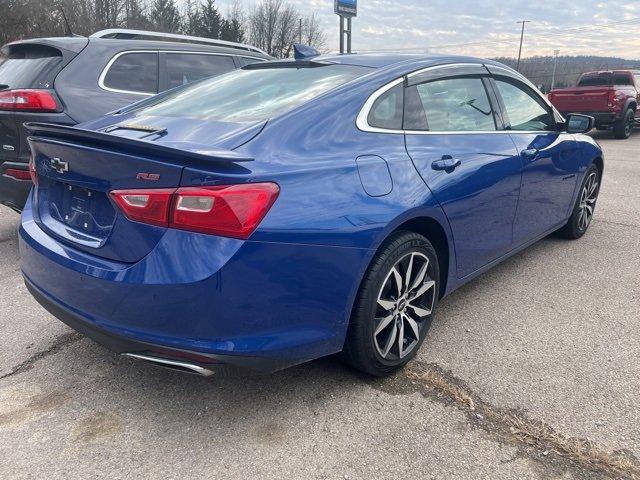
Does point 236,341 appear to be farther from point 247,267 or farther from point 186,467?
point 186,467

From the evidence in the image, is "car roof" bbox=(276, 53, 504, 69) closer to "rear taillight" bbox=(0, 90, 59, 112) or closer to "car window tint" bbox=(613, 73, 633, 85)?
"rear taillight" bbox=(0, 90, 59, 112)

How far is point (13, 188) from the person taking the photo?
13.6 ft

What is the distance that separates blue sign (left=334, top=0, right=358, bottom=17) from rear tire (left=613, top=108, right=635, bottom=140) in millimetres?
8947

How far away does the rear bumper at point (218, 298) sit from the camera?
1999mm

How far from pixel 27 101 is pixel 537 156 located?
3.86 meters

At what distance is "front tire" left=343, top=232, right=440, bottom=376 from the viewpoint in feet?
8.20

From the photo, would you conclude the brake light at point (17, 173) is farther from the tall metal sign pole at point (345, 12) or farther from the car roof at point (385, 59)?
the tall metal sign pole at point (345, 12)

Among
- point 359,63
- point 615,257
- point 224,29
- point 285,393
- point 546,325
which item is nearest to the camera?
point 285,393

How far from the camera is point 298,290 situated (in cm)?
218

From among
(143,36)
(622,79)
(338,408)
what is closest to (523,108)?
(338,408)

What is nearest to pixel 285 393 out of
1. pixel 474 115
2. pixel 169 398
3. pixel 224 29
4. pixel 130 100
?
pixel 169 398

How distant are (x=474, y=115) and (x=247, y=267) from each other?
2.07 metres

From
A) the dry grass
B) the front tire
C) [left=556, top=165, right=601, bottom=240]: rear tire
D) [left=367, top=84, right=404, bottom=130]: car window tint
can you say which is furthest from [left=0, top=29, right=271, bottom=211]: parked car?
[left=556, top=165, right=601, bottom=240]: rear tire

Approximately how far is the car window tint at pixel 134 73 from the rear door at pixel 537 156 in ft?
10.5
